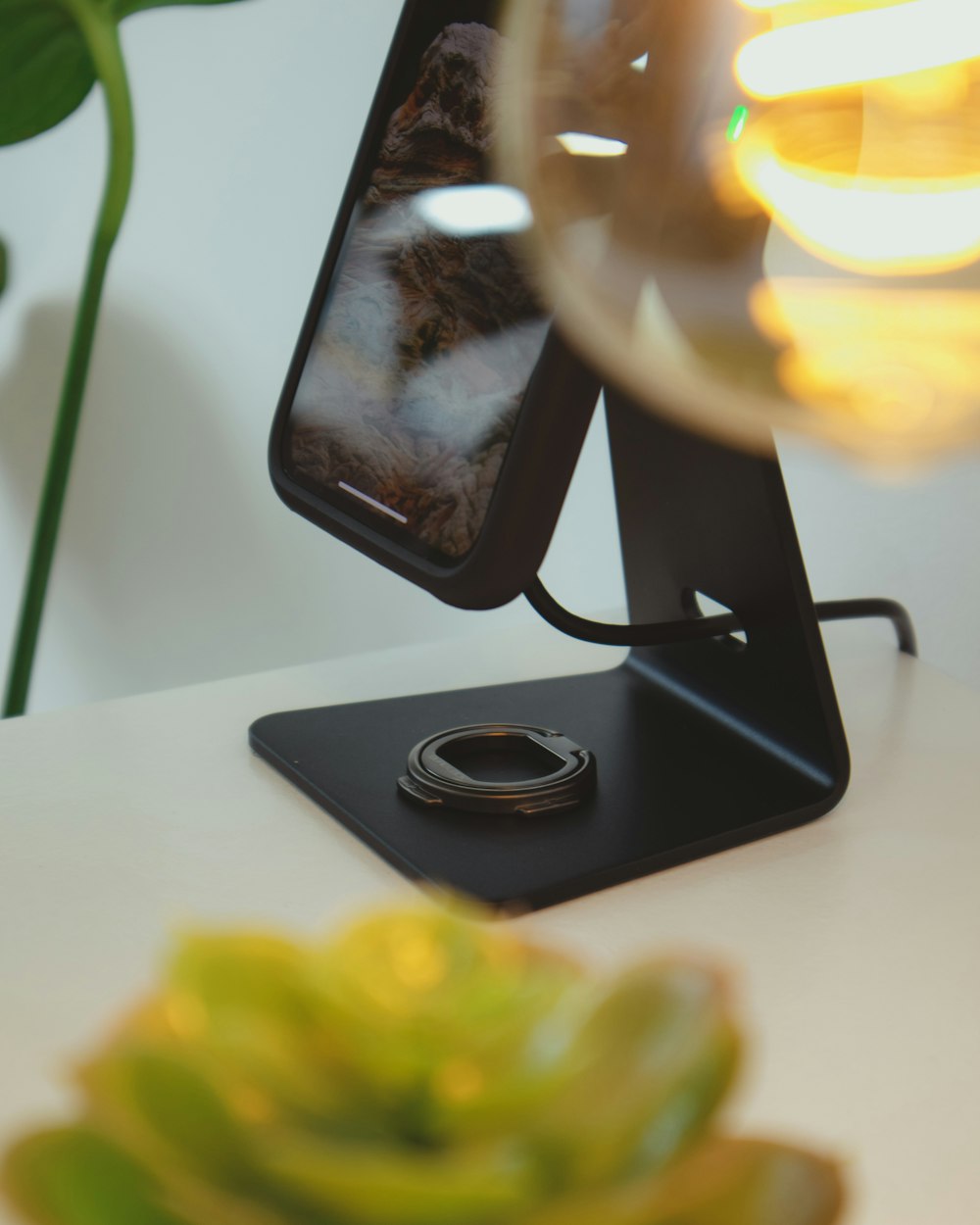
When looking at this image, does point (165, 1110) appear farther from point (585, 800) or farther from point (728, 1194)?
point (585, 800)

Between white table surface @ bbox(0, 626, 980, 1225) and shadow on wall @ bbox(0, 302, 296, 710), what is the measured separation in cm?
62

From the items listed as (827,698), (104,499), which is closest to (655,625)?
(827,698)

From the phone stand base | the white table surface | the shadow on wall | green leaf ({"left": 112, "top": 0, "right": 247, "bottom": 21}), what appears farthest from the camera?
the shadow on wall

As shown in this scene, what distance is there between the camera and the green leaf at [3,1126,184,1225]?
0.46ft

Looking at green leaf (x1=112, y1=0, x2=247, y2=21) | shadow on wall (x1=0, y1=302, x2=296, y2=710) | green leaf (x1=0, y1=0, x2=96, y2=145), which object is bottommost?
shadow on wall (x1=0, y1=302, x2=296, y2=710)

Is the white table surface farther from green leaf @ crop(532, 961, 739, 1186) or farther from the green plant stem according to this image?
the green plant stem

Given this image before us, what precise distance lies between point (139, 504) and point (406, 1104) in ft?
4.01

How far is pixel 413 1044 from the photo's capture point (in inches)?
5.9

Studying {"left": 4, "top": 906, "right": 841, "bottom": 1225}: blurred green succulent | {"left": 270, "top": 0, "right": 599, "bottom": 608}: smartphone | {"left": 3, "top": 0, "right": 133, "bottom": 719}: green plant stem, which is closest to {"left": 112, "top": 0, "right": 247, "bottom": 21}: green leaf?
{"left": 3, "top": 0, "right": 133, "bottom": 719}: green plant stem

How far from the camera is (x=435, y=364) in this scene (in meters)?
0.58

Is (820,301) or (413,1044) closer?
(413,1044)

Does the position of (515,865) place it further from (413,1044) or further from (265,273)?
(265,273)

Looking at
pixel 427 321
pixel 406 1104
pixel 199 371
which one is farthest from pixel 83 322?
pixel 406 1104

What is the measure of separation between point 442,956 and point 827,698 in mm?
451
